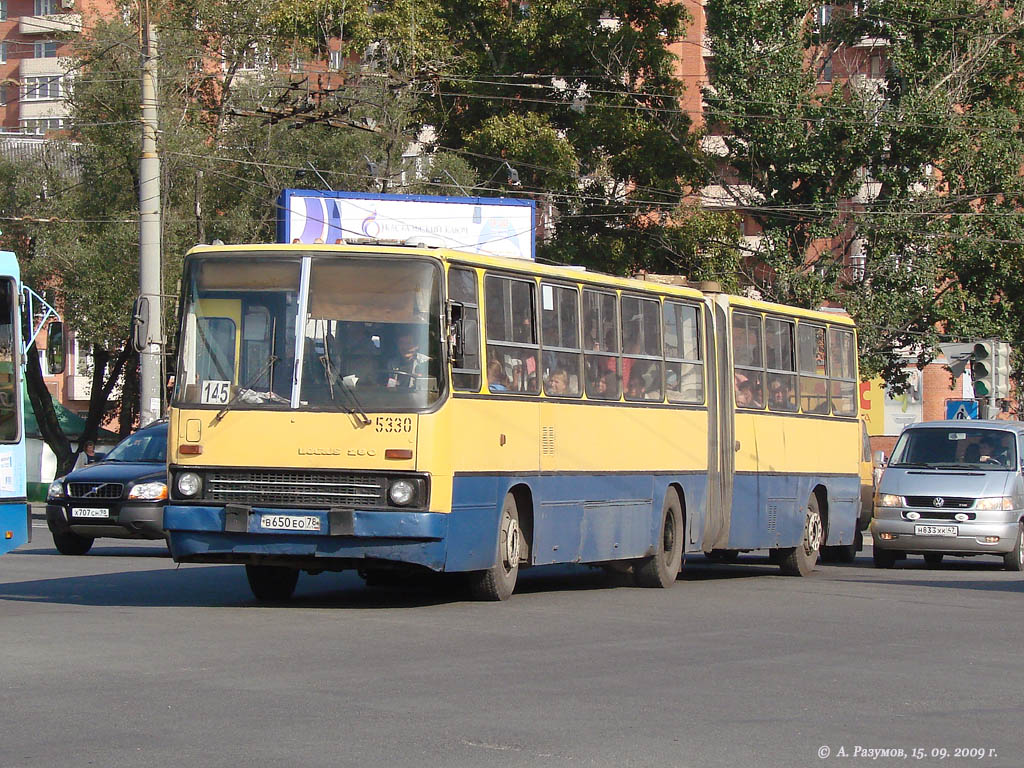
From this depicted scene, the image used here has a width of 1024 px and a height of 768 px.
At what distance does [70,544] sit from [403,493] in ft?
34.3

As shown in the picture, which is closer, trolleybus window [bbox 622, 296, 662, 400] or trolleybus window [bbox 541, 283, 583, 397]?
trolleybus window [bbox 541, 283, 583, 397]

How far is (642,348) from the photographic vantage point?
1720 centimetres

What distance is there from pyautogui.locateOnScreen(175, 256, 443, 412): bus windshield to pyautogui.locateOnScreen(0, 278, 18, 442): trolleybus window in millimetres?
1593

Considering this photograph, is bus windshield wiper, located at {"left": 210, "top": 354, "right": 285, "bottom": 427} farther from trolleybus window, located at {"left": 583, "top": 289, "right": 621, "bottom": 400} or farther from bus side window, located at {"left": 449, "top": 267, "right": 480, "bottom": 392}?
trolleybus window, located at {"left": 583, "top": 289, "right": 621, "bottom": 400}

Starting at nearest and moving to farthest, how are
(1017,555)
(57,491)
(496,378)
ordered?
(496,378)
(1017,555)
(57,491)

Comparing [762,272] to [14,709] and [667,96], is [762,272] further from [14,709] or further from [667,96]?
[14,709]

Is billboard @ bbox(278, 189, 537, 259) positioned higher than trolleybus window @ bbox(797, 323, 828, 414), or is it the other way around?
billboard @ bbox(278, 189, 537, 259)

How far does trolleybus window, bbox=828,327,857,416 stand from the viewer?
21.9 m

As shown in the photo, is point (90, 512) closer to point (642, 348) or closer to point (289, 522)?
point (642, 348)

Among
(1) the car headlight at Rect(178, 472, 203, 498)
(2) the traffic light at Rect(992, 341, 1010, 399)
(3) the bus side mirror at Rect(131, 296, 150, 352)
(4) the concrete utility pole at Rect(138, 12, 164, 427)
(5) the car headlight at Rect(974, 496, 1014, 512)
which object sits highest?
(4) the concrete utility pole at Rect(138, 12, 164, 427)

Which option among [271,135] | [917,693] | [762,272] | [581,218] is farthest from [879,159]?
[917,693]

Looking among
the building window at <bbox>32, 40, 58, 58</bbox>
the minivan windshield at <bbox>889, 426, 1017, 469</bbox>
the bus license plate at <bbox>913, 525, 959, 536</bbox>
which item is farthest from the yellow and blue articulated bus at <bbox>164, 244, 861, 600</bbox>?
the building window at <bbox>32, 40, 58, 58</bbox>

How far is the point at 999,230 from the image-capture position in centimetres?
4156

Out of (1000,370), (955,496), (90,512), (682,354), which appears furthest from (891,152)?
(90,512)
